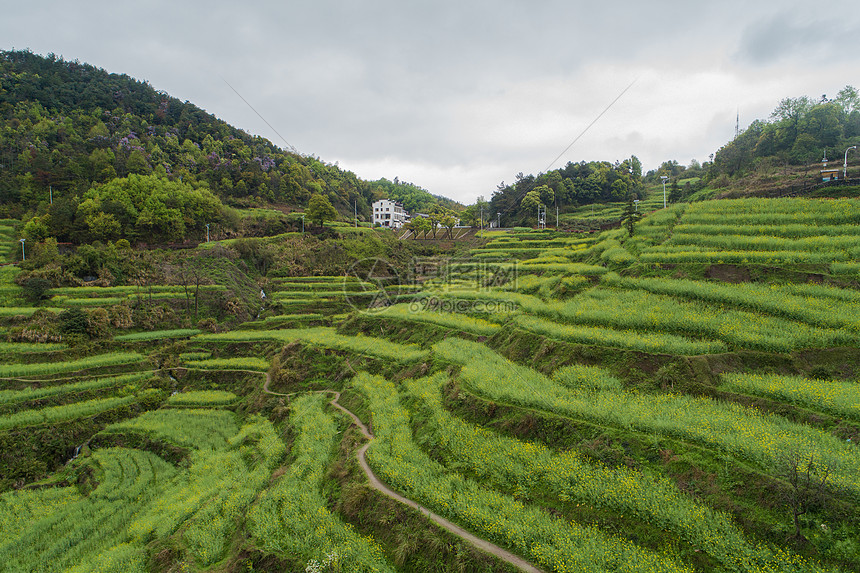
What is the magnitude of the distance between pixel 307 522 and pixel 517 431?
275 inches

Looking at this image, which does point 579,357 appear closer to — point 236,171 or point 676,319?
point 676,319

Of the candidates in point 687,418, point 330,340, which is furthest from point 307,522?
point 330,340

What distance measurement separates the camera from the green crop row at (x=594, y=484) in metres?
7.35

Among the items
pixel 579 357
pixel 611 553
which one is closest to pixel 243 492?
pixel 611 553

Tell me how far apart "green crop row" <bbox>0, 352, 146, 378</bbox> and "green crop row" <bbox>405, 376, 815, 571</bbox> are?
2320 centimetres

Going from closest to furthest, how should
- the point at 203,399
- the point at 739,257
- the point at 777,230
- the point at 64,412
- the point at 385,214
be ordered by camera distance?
the point at 739,257, the point at 777,230, the point at 64,412, the point at 203,399, the point at 385,214

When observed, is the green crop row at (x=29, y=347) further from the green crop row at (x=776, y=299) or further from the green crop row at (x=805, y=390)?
the green crop row at (x=805, y=390)

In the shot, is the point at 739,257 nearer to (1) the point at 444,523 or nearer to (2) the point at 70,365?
(1) the point at 444,523

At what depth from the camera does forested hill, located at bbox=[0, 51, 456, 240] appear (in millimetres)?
48719

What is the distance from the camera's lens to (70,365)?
933 inches

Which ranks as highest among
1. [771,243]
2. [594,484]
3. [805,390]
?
[771,243]

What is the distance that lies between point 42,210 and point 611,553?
6169cm

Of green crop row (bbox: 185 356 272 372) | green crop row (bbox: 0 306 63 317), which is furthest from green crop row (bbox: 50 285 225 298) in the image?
green crop row (bbox: 185 356 272 372)

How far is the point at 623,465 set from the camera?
9.73m
